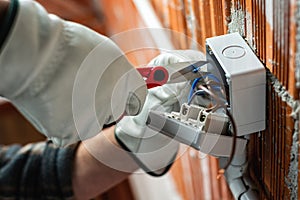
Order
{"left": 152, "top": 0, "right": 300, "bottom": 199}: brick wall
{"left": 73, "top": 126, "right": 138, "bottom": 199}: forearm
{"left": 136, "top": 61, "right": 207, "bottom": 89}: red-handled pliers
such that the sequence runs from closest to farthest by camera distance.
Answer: {"left": 152, "top": 0, "right": 300, "bottom": 199}: brick wall, {"left": 136, "top": 61, "right": 207, "bottom": 89}: red-handled pliers, {"left": 73, "top": 126, "right": 138, "bottom": 199}: forearm

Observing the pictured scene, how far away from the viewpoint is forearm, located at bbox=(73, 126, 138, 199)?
2.56 feet

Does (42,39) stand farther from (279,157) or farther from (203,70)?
(279,157)

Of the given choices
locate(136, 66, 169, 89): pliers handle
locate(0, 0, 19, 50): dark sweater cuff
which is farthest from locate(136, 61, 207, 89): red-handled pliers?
locate(0, 0, 19, 50): dark sweater cuff

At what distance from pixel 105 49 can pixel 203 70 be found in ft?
0.38

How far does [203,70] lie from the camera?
58cm

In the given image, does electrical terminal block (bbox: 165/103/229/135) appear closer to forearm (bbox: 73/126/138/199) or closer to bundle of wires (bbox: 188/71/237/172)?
bundle of wires (bbox: 188/71/237/172)

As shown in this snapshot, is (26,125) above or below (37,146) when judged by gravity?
below

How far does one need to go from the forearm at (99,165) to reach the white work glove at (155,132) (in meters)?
0.03

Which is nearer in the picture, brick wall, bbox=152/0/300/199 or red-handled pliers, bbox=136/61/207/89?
brick wall, bbox=152/0/300/199

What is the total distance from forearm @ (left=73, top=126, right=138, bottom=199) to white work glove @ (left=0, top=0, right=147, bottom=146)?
7.4 inches

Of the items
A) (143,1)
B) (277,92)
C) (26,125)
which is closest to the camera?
(277,92)

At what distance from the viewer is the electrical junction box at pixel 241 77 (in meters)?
0.50

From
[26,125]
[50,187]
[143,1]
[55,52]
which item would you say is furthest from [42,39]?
[26,125]

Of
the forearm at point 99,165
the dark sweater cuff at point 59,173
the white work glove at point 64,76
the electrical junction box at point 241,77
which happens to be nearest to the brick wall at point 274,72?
the electrical junction box at point 241,77
